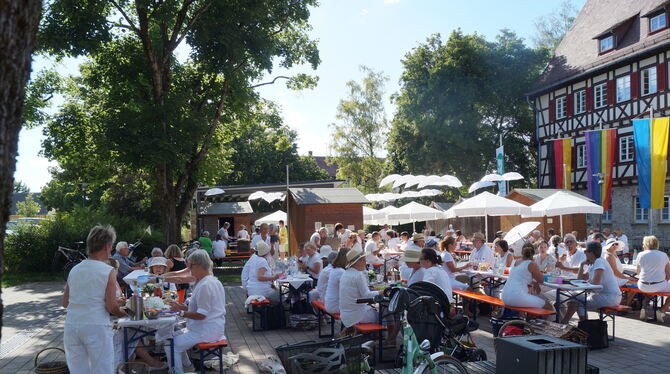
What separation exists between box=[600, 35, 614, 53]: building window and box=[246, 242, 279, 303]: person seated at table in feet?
89.1

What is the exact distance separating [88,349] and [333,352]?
7.24ft

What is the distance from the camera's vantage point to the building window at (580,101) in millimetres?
31562

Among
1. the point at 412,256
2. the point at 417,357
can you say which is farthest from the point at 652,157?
the point at 417,357

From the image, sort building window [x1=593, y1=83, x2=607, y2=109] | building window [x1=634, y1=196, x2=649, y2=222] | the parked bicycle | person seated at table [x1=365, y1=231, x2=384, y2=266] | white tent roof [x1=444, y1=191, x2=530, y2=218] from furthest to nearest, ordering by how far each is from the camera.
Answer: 1. building window [x1=593, y1=83, x2=607, y2=109]
2. building window [x1=634, y1=196, x2=649, y2=222]
3. the parked bicycle
4. white tent roof [x1=444, y1=191, x2=530, y2=218]
5. person seated at table [x1=365, y1=231, x2=384, y2=266]

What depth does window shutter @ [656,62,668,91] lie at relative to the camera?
25.8 metres

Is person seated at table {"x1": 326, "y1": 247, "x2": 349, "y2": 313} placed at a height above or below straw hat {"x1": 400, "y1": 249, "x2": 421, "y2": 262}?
below

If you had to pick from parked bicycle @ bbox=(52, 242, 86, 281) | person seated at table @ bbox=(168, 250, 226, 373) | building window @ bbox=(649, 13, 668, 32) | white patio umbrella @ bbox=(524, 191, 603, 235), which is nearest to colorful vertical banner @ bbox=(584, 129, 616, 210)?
building window @ bbox=(649, 13, 668, 32)

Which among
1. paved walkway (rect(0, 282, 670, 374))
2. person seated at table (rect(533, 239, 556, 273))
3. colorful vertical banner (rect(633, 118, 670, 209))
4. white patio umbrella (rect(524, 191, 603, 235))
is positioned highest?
colorful vertical banner (rect(633, 118, 670, 209))

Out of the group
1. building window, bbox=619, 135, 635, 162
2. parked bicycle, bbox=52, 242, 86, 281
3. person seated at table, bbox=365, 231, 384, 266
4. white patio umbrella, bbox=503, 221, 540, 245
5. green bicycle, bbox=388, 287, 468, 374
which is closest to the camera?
green bicycle, bbox=388, 287, 468, 374

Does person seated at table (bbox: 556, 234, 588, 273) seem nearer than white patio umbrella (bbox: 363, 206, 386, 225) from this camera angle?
Yes

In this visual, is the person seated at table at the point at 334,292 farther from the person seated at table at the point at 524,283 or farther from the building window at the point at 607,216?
the building window at the point at 607,216

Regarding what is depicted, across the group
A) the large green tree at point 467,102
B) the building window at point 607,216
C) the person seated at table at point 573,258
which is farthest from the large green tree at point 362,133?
the person seated at table at point 573,258

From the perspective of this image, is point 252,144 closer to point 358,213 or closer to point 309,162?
point 309,162

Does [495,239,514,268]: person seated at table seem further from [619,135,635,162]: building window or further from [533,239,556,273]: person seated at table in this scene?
[619,135,635,162]: building window
